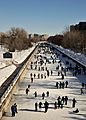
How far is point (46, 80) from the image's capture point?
115ft

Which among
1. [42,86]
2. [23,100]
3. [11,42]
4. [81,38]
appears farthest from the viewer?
[81,38]

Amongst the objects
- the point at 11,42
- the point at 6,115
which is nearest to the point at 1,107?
the point at 6,115

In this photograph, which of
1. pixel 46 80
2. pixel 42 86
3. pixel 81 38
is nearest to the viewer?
pixel 42 86

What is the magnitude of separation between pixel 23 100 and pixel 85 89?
7.12m

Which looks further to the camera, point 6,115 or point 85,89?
point 85,89

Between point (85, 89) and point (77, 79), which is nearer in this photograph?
point (85, 89)

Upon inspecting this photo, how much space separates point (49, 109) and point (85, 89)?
8.79 m

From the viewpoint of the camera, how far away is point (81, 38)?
295ft

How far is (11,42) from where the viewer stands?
82375mm

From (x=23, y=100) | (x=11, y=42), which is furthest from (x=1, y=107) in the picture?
(x=11, y=42)

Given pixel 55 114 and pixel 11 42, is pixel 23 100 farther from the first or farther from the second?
pixel 11 42

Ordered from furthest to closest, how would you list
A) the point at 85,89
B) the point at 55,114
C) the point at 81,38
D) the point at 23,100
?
the point at 81,38 → the point at 85,89 → the point at 23,100 → the point at 55,114

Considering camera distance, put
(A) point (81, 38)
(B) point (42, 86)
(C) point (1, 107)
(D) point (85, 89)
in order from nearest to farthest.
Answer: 1. (C) point (1, 107)
2. (D) point (85, 89)
3. (B) point (42, 86)
4. (A) point (81, 38)

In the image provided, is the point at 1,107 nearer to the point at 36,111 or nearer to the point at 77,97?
the point at 36,111
